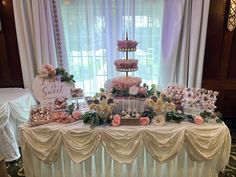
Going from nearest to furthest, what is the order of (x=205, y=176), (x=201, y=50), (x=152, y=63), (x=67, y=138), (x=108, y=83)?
(x=67, y=138) < (x=205, y=176) < (x=108, y=83) < (x=201, y=50) < (x=152, y=63)

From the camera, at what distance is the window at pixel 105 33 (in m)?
2.90

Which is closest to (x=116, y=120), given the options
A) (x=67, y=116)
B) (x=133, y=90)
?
(x=133, y=90)

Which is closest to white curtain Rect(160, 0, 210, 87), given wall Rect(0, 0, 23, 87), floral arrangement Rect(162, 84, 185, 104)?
floral arrangement Rect(162, 84, 185, 104)

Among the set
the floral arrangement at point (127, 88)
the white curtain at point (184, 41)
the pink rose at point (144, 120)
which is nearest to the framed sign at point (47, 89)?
the floral arrangement at point (127, 88)

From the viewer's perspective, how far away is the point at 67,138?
1.80 m

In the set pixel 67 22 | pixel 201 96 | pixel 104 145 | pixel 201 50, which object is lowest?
pixel 104 145

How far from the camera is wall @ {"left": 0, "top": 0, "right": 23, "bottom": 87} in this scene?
117 inches

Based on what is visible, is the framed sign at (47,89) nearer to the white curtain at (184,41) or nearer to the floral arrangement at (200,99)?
the floral arrangement at (200,99)

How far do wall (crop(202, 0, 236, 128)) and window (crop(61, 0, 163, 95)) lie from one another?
2.57 ft

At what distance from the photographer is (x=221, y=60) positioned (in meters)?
3.18

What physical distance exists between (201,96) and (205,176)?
2.48 ft

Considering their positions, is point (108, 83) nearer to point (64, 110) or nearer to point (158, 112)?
point (64, 110)

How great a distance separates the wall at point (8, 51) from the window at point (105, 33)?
0.80 metres

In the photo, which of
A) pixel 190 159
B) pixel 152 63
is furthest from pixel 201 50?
pixel 190 159
